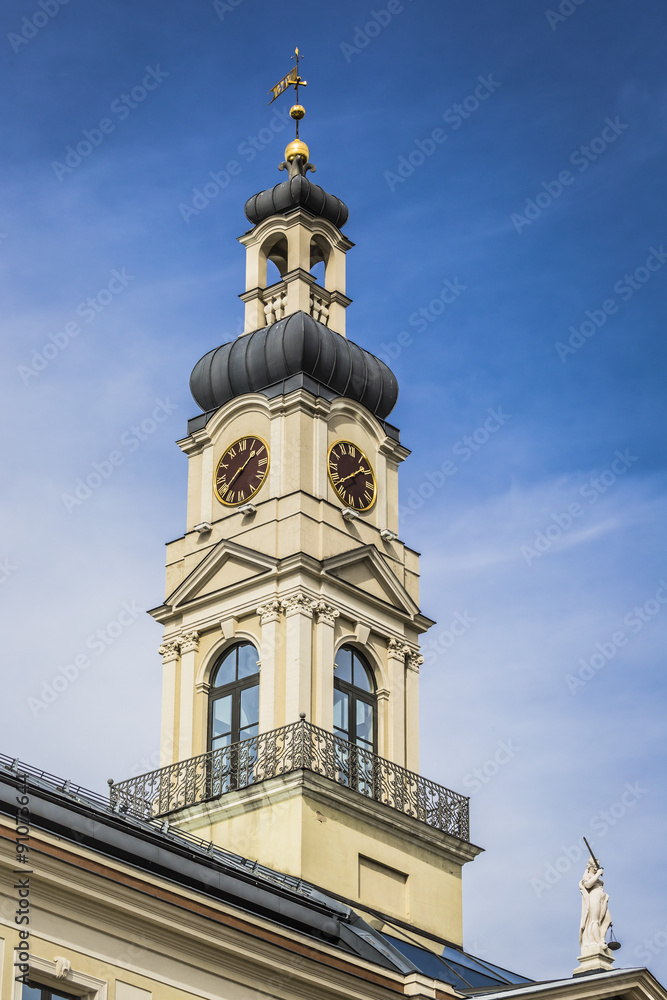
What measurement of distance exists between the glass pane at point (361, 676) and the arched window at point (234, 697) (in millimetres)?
2434

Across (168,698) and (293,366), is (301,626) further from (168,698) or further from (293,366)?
(293,366)

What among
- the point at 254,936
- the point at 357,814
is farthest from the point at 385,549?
the point at 254,936

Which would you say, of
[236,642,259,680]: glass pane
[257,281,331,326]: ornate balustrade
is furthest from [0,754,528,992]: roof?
[257,281,331,326]: ornate balustrade

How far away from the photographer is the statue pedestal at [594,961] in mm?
34875

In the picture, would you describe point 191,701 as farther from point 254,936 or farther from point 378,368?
point 254,936

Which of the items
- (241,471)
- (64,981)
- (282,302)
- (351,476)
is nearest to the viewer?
(64,981)

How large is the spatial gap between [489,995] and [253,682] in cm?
1113

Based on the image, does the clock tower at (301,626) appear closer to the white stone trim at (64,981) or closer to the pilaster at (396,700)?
the pilaster at (396,700)

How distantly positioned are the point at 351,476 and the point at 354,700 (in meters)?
5.74

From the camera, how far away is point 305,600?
4103cm

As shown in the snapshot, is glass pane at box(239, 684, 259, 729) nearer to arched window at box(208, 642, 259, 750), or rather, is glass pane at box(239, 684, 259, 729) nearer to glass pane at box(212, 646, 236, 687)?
arched window at box(208, 642, 259, 750)

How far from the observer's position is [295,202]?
158 feet

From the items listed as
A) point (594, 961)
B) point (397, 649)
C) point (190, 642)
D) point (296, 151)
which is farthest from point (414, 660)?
point (296, 151)

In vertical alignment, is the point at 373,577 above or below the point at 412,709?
above
